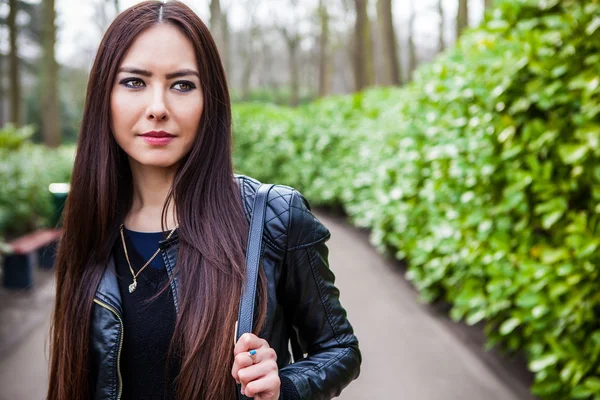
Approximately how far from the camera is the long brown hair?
160 cm

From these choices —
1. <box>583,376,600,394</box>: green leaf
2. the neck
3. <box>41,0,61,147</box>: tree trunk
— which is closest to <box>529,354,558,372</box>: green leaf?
<box>583,376,600,394</box>: green leaf

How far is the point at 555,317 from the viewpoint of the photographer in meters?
3.59

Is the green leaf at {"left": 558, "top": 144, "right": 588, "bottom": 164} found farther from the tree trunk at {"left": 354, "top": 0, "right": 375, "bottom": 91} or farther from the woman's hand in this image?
the tree trunk at {"left": 354, "top": 0, "right": 375, "bottom": 91}

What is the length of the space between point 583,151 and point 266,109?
48.2ft

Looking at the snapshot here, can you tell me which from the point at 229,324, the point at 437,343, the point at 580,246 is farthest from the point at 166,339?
the point at 437,343

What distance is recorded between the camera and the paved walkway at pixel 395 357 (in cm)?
459

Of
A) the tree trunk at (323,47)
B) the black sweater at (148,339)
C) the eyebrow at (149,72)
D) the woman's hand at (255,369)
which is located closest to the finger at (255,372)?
the woman's hand at (255,369)

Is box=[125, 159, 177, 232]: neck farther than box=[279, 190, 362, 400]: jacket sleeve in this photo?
Yes

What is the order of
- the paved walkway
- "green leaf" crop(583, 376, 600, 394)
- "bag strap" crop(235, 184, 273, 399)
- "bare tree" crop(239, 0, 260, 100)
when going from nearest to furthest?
"bag strap" crop(235, 184, 273, 399), "green leaf" crop(583, 376, 600, 394), the paved walkway, "bare tree" crop(239, 0, 260, 100)

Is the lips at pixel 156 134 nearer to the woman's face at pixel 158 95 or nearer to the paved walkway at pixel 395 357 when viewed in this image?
the woman's face at pixel 158 95

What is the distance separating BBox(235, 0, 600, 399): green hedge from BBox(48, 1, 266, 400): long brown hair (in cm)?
229

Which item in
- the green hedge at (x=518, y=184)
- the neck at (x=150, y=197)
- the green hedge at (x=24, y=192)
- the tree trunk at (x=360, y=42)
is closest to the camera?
the neck at (x=150, y=197)

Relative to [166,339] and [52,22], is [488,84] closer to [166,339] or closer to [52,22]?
[166,339]

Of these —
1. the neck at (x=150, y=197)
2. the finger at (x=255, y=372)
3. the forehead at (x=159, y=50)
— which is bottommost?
the finger at (x=255, y=372)
